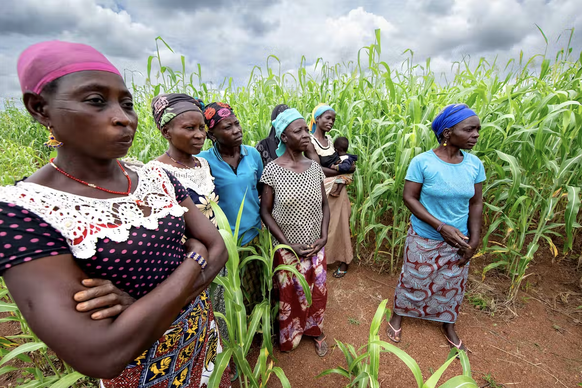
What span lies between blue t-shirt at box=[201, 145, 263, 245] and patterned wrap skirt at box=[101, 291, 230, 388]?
631 millimetres

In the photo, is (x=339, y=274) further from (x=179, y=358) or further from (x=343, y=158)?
(x=179, y=358)

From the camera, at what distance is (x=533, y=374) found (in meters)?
1.83

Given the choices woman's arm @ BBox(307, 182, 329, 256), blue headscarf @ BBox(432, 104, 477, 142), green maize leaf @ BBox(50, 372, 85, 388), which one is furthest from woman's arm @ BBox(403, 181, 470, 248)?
green maize leaf @ BBox(50, 372, 85, 388)

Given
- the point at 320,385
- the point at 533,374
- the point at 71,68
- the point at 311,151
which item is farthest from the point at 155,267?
the point at 533,374

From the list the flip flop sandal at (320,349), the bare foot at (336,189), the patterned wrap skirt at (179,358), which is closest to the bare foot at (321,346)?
the flip flop sandal at (320,349)

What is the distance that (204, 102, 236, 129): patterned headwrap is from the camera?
65.6 inches

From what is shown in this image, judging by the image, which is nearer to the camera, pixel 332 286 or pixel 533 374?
pixel 533 374

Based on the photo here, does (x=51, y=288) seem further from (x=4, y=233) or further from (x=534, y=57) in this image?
(x=534, y=57)

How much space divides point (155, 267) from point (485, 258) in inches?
125

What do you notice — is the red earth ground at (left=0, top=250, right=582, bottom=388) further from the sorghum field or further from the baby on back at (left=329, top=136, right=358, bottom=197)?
the baby on back at (left=329, top=136, right=358, bottom=197)

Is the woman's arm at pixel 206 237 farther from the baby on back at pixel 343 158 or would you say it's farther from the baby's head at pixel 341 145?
the baby's head at pixel 341 145

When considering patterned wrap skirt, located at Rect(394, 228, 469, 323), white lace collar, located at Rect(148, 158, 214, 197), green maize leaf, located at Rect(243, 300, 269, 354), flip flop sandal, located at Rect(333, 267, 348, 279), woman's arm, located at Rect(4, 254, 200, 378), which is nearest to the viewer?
woman's arm, located at Rect(4, 254, 200, 378)

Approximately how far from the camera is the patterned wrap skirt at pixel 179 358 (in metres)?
0.92

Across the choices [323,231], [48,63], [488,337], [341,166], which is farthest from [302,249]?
[488,337]
